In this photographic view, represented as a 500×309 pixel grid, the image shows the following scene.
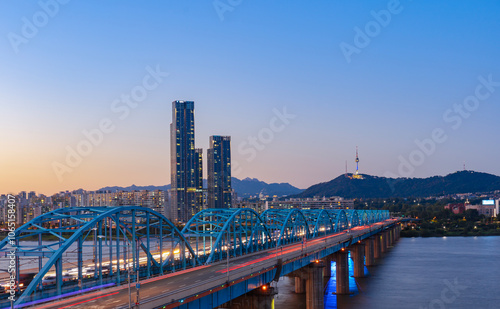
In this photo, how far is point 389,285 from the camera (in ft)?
334

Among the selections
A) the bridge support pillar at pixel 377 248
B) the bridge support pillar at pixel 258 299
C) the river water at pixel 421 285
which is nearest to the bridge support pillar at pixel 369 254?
the river water at pixel 421 285

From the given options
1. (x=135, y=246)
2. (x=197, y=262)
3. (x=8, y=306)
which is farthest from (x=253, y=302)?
(x=8, y=306)

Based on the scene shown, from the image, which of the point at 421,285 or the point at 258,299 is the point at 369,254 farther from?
the point at 258,299

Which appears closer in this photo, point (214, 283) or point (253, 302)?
point (214, 283)

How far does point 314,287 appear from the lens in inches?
2972

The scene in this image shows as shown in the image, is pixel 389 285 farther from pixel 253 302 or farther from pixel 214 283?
pixel 214 283

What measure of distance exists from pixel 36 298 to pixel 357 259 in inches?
3642

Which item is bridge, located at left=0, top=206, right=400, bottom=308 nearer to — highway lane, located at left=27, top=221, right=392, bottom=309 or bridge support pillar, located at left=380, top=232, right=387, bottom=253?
highway lane, located at left=27, top=221, right=392, bottom=309

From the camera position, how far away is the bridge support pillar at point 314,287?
246 ft

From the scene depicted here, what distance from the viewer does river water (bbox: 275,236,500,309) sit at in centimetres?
8406

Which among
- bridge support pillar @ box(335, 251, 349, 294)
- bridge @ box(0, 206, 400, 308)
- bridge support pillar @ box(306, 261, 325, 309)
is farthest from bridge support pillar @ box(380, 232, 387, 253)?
bridge support pillar @ box(306, 261, 325, 309)

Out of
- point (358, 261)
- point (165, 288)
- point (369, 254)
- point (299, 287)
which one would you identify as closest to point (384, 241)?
point (369, 254)

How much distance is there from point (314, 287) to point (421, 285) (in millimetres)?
33955

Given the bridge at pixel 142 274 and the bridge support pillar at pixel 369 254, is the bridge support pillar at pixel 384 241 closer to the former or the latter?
the bridge support pillar at pixel 369 254
